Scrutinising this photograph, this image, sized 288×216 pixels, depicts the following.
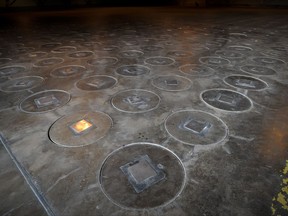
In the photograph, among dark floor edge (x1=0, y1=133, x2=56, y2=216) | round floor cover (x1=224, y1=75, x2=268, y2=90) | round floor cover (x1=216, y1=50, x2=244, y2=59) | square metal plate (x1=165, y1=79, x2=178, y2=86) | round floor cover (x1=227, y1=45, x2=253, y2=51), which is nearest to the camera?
dark floor edge (x1=0, y1=133, x2=56, y2=216)

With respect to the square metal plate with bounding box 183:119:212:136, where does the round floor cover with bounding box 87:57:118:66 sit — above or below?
above

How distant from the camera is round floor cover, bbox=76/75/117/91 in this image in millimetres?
1978

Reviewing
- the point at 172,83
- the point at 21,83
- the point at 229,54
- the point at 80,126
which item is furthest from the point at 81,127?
the point at 229,54

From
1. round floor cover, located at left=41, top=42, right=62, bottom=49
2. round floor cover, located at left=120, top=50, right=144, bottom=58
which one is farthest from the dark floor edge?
round floor cover, located at left=41, top=42, right=62, bottom=49

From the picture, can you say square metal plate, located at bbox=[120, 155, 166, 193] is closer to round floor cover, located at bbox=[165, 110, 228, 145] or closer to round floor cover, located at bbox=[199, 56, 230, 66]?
round floor cover, located at bbox=[165, 110, 228, 145]

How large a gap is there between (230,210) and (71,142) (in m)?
1.00

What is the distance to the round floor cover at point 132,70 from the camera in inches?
91.5

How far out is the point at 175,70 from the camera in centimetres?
239

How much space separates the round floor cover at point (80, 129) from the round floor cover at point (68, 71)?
101 cm

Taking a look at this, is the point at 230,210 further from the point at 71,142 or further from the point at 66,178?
the point at 71,142

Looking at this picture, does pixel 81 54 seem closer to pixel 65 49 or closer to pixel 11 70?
pixel 65 49

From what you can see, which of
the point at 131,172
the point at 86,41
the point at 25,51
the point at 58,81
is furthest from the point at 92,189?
the point at 86,41

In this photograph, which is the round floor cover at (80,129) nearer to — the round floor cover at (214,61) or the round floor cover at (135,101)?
the round floor cover at (135,101)

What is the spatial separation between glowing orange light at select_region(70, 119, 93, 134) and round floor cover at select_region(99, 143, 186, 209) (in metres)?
0.34
